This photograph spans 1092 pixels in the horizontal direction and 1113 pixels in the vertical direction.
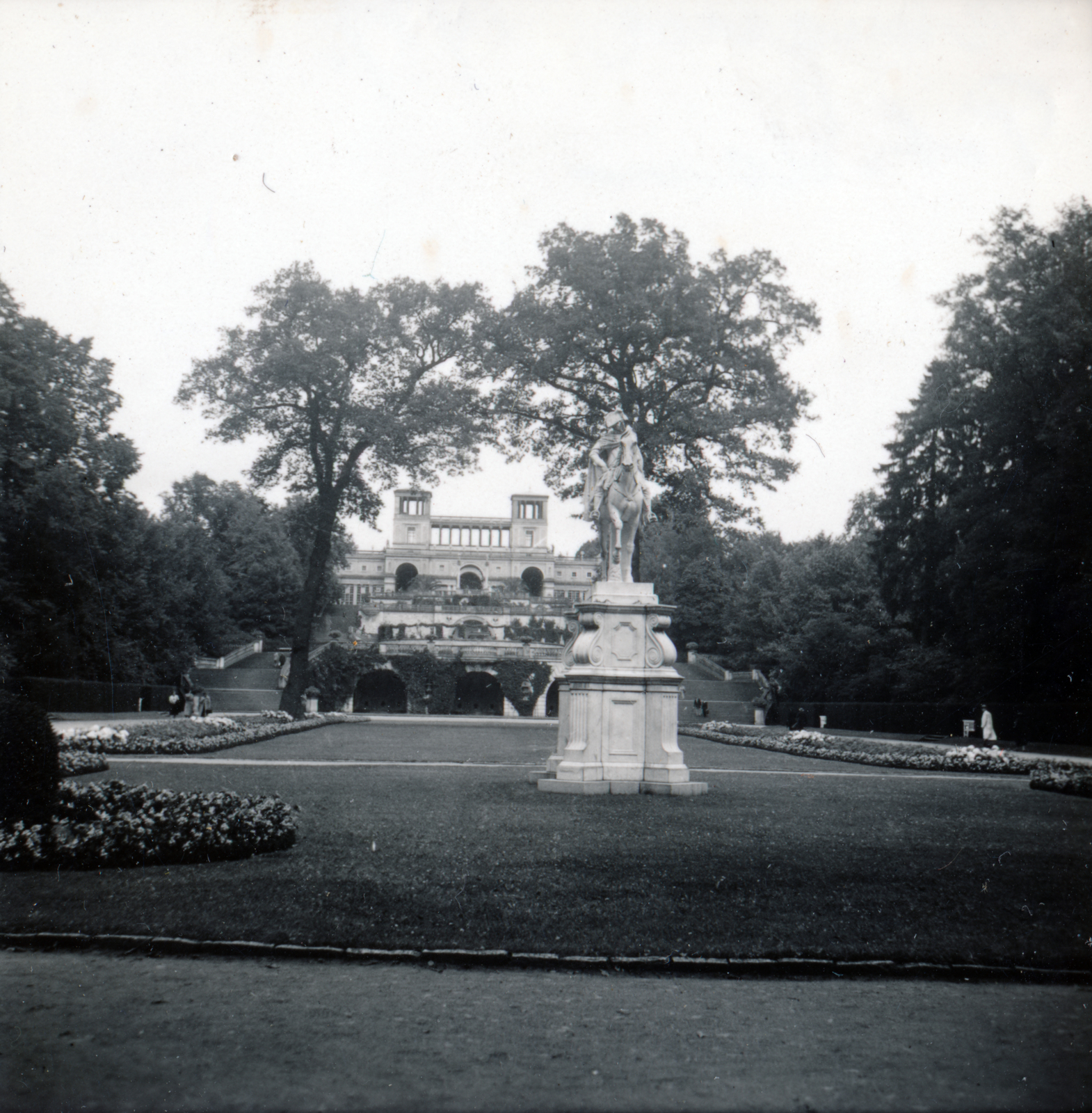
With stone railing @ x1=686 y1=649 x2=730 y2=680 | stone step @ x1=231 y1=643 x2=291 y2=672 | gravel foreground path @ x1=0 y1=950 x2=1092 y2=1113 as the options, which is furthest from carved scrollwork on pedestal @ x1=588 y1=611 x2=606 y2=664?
stone step @ x1=231 y1=643 x2=291 y2=672

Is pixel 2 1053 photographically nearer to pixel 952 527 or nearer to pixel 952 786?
pixel 952 786

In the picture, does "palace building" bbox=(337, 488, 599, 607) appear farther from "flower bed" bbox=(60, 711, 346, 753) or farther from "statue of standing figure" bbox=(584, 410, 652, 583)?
"statue of standing figure" bbox=(584, 410, 652, 583)

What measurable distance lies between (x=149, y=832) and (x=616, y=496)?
287 inches

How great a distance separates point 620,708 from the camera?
11555 mm

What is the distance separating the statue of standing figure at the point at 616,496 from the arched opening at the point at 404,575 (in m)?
69.8

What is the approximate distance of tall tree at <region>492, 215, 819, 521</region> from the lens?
23.6 metres

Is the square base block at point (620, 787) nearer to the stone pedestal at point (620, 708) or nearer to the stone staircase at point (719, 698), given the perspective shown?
the stone pedestal at point (620, 708)

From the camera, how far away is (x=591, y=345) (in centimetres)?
2409

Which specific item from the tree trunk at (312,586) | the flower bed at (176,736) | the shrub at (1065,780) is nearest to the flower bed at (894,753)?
the shrub at (1065,780)

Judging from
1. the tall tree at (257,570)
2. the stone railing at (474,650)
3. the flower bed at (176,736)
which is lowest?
the flower bed at (176,736)

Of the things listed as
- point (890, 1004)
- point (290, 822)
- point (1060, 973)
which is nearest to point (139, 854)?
point (290, 822)

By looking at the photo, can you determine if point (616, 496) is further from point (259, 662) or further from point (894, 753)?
point (259, 662)

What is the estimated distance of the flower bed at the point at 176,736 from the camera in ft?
55.8

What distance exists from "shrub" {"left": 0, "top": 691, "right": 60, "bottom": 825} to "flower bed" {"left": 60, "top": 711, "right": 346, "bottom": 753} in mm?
6950
